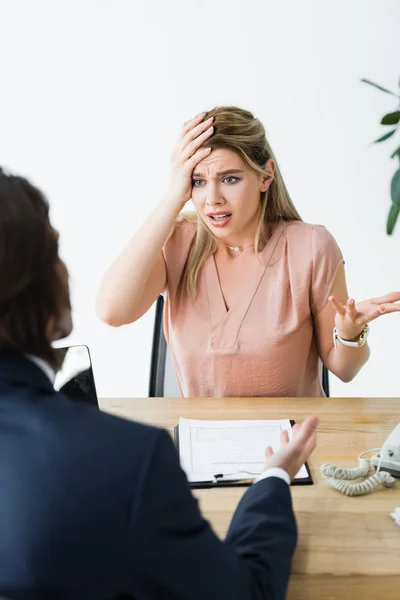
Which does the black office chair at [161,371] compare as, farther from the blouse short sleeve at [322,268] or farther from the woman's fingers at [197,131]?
the woman's fingers at [197,131]

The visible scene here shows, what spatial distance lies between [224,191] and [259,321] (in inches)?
13.9

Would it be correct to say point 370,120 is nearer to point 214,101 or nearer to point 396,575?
point 214,101

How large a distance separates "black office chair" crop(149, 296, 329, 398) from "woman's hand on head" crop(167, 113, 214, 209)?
36 centimetres

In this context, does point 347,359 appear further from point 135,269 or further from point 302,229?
point 135,269

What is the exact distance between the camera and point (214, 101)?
3.02 m

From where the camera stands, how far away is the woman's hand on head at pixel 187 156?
5.45 ft

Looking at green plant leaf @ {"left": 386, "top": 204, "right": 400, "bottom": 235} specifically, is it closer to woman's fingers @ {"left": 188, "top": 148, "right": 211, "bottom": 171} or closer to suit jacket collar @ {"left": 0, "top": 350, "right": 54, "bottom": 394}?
woman's fingers @ {"left": 188, "top": 148, "right": 211, "bottom": 171}

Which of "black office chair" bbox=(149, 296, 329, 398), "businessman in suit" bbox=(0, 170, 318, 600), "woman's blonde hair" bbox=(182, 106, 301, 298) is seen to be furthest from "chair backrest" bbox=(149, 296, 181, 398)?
"businessman in suit" bbox=(0, 170, 318, 600)

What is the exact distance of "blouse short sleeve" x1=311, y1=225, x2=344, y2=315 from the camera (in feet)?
5.61

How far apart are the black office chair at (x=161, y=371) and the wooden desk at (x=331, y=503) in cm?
30

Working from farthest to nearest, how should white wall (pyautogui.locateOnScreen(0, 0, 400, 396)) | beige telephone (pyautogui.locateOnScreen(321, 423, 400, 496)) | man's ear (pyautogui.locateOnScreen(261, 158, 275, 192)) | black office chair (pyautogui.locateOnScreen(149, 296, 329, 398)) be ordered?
white wall (pyautogui.locateOnScreen(0, 0, 400, 396)) < black office chair (pyautogui.locateOnScreen(149, 296, 329, 398)) < man's ear (pyautogui.locateOnScreen(261, 158, 275, 192)) < beige telephone (pyautogui.locateOnScreen(321, 423, 400, 496))

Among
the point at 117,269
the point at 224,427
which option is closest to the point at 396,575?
the point at 224,427

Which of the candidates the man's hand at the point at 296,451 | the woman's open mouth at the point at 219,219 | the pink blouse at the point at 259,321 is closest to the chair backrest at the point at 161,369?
the pink blouse at the point at 259,321

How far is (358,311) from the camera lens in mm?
1510
